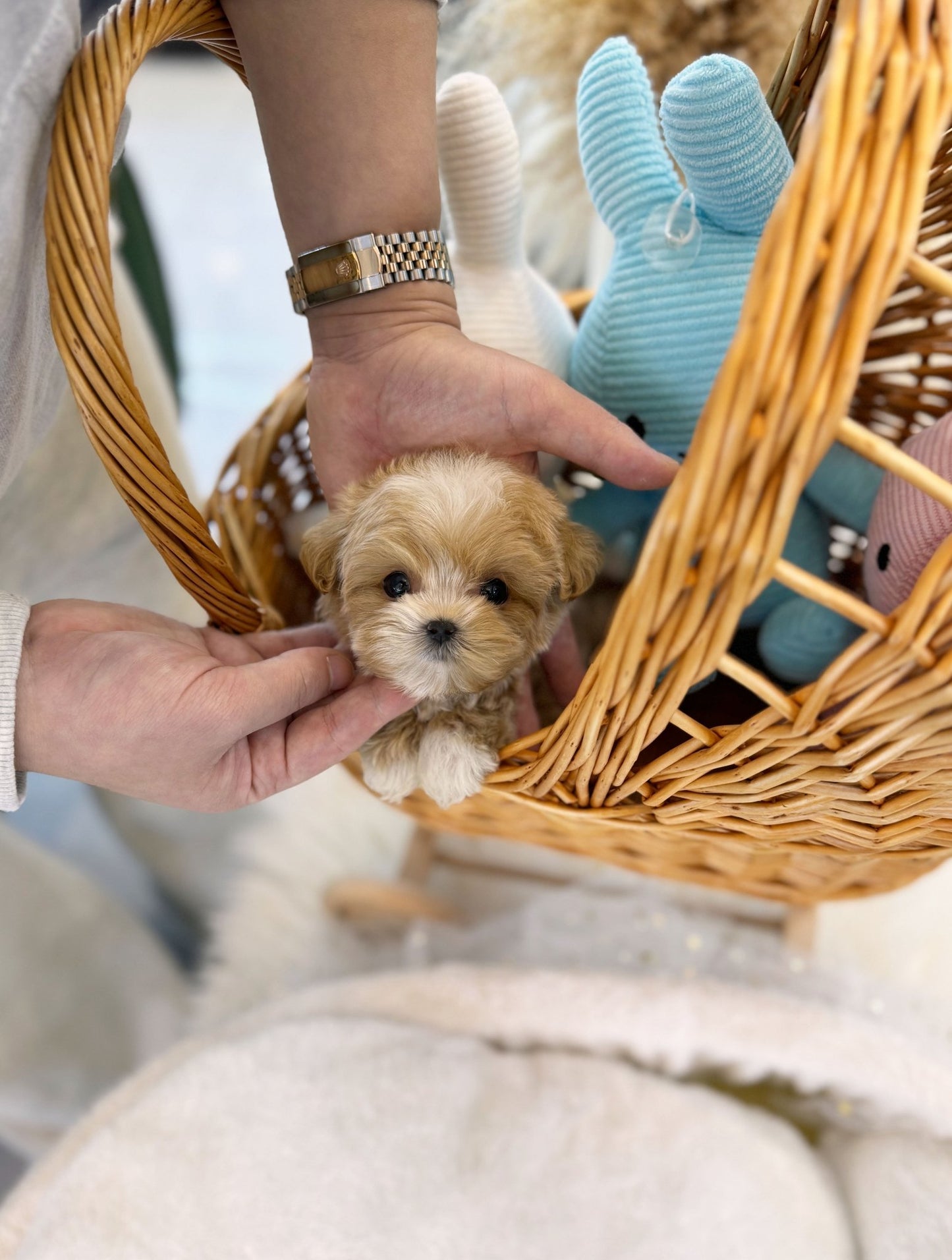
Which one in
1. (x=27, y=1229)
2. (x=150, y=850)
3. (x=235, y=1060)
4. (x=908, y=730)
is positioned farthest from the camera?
(x=150, y=850)

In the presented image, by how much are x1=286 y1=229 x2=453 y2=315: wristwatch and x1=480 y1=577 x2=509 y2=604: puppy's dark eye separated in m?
0.31

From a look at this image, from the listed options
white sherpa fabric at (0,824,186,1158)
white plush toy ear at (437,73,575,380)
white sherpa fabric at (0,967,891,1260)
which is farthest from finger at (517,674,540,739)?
white sherpa fabric at (0,824,186,1158)

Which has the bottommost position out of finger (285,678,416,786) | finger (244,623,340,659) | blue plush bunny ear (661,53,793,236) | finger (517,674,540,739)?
finger (517,674,540,739)

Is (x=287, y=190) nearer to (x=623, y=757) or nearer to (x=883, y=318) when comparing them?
(x=623, y=757)

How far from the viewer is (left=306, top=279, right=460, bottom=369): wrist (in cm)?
85

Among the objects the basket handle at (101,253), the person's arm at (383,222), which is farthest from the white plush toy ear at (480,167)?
the basket handle at (101,253)

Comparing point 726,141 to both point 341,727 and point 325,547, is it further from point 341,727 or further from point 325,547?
point 341,727

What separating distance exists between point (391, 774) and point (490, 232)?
62 cm

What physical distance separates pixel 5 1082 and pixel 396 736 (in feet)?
3.11

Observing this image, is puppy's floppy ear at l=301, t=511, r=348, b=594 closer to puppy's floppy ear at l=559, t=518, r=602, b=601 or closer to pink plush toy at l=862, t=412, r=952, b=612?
puppy's floppy ear at l=559, t=518, r=602, b=601

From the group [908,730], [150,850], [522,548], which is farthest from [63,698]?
[150,850]

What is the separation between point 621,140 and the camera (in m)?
0.92

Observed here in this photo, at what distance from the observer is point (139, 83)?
9.52ft

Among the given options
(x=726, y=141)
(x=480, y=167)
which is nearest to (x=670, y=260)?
(x=726, y=141)
